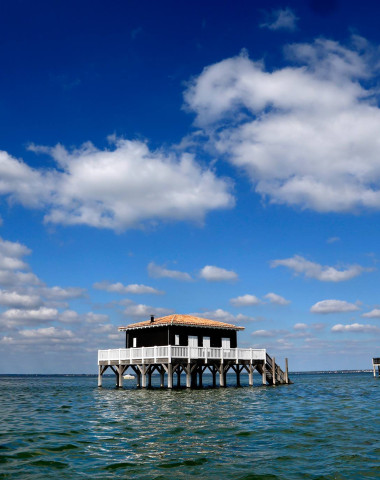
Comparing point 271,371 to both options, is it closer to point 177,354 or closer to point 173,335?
point 173,335

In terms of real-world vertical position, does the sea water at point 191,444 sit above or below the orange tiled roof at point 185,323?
below

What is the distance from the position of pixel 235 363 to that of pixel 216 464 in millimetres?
30265

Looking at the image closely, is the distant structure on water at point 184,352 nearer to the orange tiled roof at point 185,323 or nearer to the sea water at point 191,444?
the orange tiled roof at point 185,323

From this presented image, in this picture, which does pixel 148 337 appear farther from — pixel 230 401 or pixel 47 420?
pixel 47 420

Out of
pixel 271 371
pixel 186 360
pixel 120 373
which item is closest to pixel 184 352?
pixel 186 360

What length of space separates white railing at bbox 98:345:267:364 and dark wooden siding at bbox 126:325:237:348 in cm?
217

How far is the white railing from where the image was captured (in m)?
39.1

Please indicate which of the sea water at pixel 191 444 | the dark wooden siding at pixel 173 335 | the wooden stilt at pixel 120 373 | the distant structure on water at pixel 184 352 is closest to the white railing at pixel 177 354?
the distant structure on water at pixel 184 352

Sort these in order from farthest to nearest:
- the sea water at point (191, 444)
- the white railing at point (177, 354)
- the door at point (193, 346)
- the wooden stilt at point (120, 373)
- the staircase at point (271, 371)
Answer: the staircase at point (271, 371)
the wooden stilt at point (120, 373)
the door at point (193, 346)
the white railing at point (177, 354)
the sea water at point (191, 444)

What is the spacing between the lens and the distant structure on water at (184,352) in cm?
3966

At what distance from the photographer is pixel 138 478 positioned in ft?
38.2

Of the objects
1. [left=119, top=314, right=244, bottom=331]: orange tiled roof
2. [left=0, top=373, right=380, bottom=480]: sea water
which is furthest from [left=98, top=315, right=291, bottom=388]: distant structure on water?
[left=0, top=373, right=380, bottom=480]: sea water

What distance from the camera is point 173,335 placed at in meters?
41.8

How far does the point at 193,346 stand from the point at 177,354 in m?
2.90
